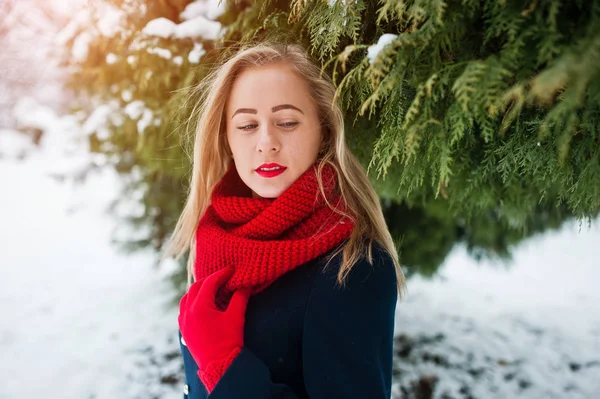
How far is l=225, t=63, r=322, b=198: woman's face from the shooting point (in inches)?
58.8

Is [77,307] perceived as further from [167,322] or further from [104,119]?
[104,119]

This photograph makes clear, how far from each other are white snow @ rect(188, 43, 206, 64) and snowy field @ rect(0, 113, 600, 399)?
5.29 ft

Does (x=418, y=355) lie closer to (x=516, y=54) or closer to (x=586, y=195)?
(x=586, y=195)

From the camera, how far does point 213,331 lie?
136 cm

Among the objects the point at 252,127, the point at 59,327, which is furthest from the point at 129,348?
the point at 252,127

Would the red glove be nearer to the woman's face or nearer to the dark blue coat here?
the dark blue coat

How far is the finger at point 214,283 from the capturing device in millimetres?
1418

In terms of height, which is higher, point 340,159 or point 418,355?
point 340,159

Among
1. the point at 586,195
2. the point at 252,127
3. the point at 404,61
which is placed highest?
the point at 404,61

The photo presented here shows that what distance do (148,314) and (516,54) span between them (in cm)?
438

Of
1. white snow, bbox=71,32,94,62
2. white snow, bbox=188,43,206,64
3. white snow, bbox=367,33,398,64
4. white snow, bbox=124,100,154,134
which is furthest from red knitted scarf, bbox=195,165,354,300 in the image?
white snow, bbox=71,32,94,62

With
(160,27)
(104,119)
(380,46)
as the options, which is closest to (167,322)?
(104,119)

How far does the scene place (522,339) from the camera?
157 inches

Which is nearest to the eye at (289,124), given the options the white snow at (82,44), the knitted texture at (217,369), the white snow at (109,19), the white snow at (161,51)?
the knitted texture at (217,369)
